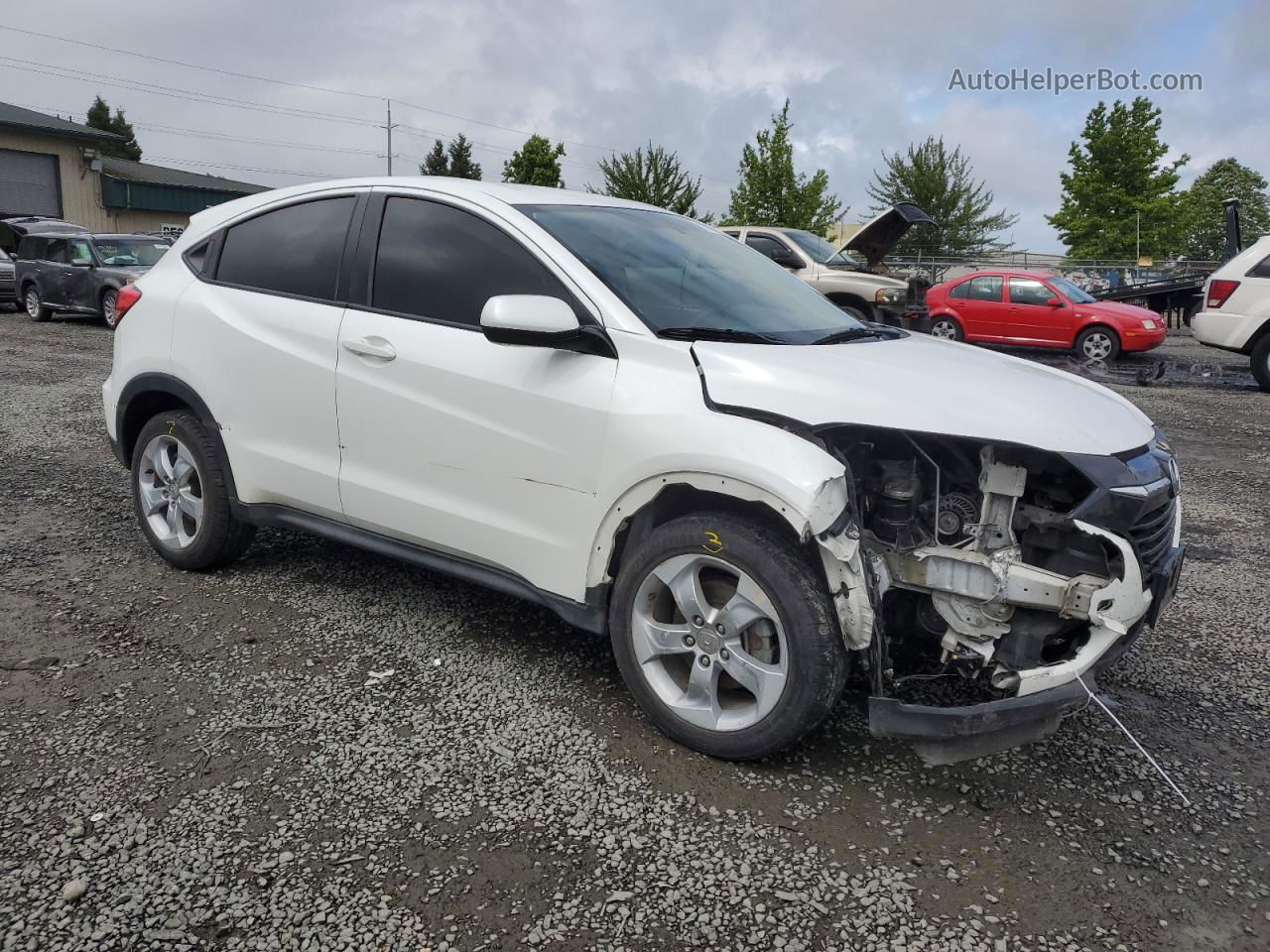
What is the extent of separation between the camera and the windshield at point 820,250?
1400cm

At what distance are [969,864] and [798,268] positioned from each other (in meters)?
12.0

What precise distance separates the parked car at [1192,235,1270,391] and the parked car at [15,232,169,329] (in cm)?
1614

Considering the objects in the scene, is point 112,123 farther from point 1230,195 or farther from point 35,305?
point 1230,195

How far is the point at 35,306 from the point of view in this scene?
1827 centimetres

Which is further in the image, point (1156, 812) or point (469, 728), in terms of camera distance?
point (469, 728)

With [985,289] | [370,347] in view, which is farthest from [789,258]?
[370,347]

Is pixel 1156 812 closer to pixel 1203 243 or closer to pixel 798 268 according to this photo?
pixel 798 268

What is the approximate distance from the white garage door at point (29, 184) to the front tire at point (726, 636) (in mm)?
39994

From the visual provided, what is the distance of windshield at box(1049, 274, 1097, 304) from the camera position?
15585mm

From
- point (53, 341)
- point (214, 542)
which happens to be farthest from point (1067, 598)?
point (53, 341)

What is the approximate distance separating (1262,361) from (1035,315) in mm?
4089

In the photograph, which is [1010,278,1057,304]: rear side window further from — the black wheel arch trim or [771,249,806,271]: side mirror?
the black wheel arch trim

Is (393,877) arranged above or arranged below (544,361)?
below

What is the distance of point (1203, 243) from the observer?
5519 cm
